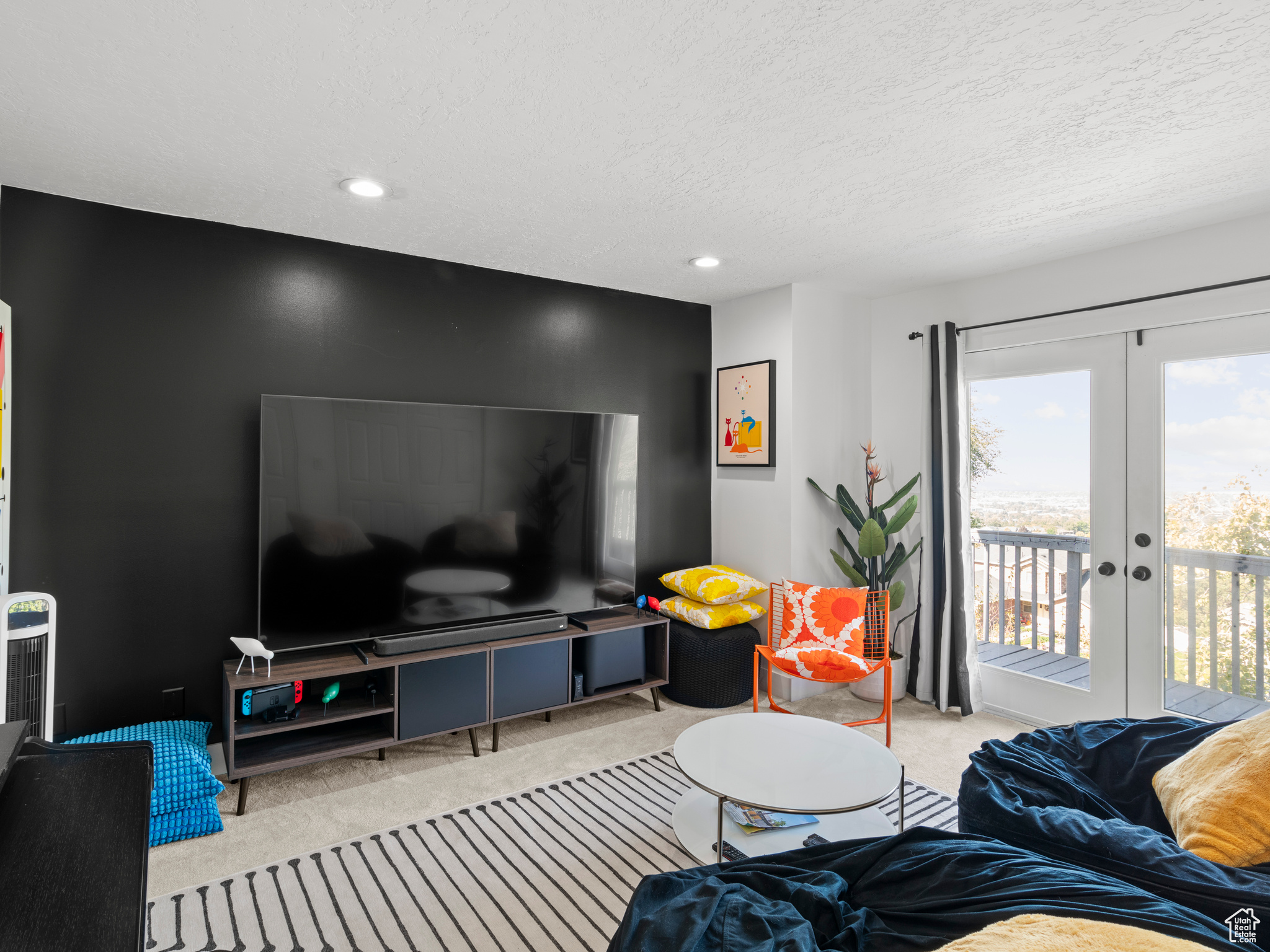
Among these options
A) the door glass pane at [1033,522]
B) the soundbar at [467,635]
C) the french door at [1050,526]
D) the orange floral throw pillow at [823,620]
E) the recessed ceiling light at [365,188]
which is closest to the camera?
the recessed ceiling light at [365,188]

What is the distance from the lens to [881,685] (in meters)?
3.96

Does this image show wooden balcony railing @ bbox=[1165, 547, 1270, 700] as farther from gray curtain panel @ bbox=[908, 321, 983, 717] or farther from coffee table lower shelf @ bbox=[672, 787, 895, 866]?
coffee table lower shelf @ bbox=[672, 787, 895, 866]

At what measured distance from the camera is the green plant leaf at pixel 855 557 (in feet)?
13.3

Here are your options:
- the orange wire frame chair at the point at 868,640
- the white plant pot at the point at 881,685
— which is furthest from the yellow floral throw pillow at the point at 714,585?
the white plant pot at the point at 881,685

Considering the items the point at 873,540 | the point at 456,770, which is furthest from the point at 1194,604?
the point at 456,770

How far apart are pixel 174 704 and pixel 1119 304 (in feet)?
15.1

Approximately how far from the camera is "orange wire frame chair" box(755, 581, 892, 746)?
137 inches

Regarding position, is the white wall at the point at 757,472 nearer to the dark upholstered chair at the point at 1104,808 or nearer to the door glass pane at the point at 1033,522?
the door glass pane at the point at 1033,522

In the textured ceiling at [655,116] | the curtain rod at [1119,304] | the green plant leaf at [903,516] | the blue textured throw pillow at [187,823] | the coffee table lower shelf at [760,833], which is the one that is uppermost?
the textured ceiling at [655,116]

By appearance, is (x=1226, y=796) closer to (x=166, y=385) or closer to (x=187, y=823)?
(x=187, y=823)

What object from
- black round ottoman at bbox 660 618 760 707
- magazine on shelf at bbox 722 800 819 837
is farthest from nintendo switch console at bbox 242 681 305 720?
black round ottoman at bbox 660 618 760 707

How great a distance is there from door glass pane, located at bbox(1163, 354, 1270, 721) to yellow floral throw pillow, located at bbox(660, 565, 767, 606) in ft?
6.51

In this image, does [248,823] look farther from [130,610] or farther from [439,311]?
[439,311]

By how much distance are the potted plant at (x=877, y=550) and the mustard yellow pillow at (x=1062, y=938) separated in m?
2.88
